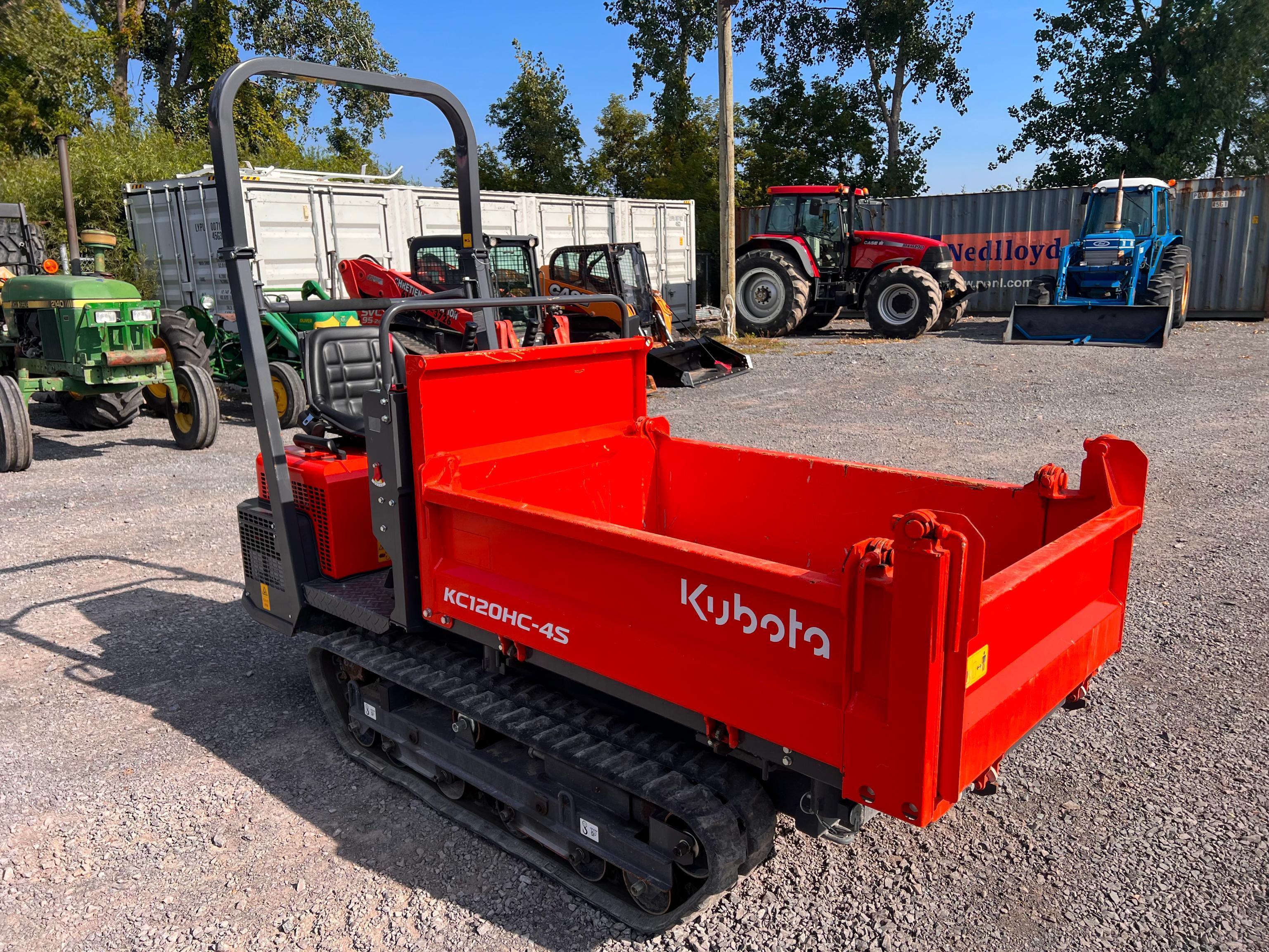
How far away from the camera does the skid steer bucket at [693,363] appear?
12633 mm

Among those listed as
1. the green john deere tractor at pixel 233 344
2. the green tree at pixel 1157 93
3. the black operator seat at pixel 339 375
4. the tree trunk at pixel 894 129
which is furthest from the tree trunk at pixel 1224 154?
the black operator seat at pixel 339 375

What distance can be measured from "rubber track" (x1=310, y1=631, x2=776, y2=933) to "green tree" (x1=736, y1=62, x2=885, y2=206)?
26.2 meters

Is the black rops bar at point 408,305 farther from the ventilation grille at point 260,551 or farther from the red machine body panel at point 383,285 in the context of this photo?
the red machine body panel at point 383,285

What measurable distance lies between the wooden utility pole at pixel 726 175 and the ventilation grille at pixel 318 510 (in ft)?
42.8

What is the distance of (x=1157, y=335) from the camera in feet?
47.2

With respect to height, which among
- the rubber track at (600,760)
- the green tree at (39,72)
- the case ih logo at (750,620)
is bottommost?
the rubber track at (600,760)

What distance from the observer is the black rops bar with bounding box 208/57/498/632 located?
10.9ft

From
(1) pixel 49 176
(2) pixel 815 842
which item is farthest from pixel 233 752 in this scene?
(1) pixel 49 176

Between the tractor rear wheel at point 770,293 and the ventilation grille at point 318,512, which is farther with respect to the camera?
the tractor rear wheel at point 770,293

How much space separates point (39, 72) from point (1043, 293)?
69.3 feet

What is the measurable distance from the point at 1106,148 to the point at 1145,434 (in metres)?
21.0

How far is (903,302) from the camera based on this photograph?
16.4m

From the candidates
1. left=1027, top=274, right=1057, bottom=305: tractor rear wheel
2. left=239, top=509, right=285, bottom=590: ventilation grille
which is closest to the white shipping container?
left=239, top=509, right=285, bottom=590: ventilation grille

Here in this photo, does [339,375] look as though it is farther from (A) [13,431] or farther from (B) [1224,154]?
(B) [1224,154]
